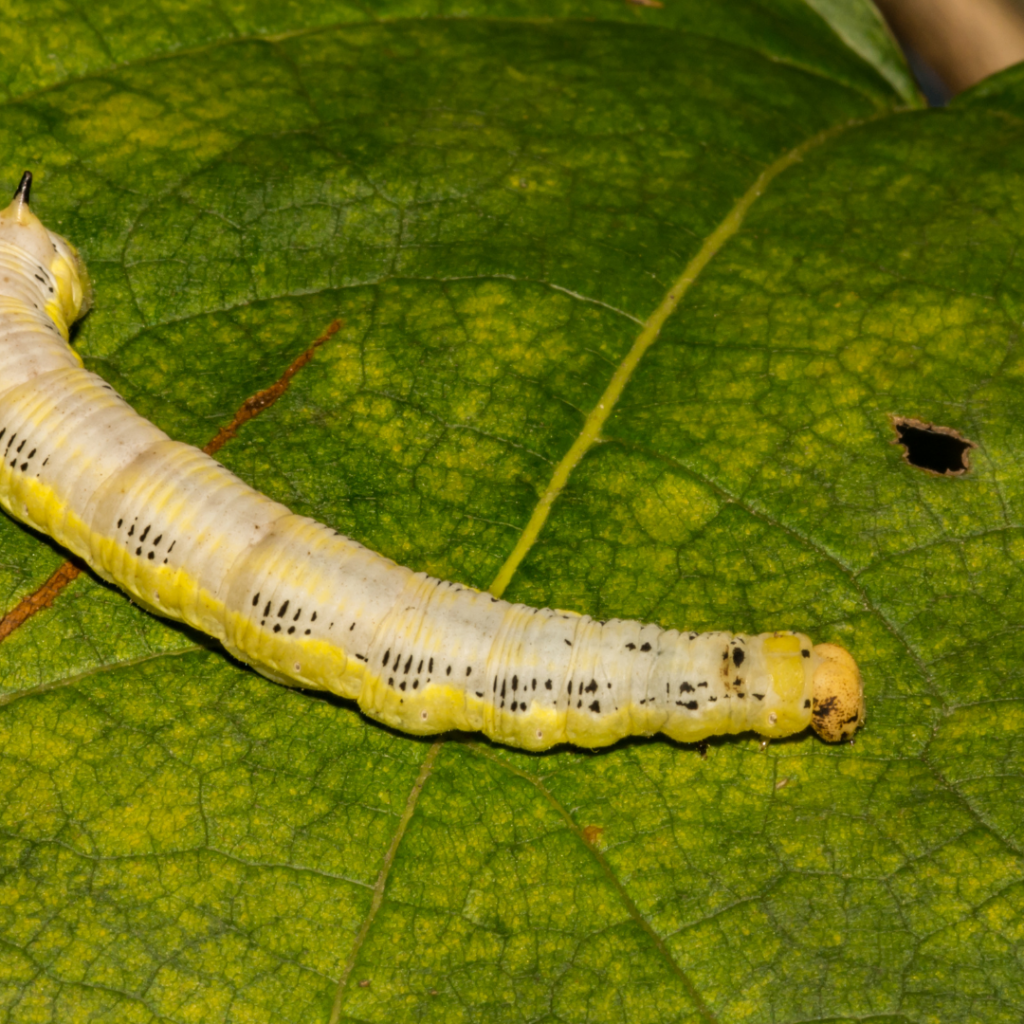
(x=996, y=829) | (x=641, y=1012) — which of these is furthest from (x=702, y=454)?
(x=641, y=1012)

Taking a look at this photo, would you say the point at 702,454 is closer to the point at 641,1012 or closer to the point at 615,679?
the point at 615,679

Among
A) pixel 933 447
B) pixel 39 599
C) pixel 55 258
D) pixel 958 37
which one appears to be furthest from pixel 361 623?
pixel 958 37

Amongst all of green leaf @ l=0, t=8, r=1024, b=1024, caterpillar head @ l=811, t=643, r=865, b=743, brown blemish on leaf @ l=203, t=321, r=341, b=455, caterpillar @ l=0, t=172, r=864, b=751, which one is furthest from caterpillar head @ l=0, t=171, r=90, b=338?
caterpillar head @ l=811, t=643, r=865, b=743

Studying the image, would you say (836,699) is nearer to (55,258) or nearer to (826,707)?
(826,707)

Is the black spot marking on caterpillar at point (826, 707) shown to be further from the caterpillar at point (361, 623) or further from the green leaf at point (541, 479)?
the green leaf at point (541, 479)

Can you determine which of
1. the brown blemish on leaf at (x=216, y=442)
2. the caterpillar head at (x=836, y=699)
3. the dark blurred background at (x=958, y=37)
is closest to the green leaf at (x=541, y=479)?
the brown blemish on leaf at (x=216, y=442)

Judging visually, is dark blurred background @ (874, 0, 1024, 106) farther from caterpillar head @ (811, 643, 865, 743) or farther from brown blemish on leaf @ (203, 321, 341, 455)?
brown blemish on leaf @ (203, 321, 341, 455)

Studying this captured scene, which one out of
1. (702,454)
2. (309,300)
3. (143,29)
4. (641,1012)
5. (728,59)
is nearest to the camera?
(641,1012)
